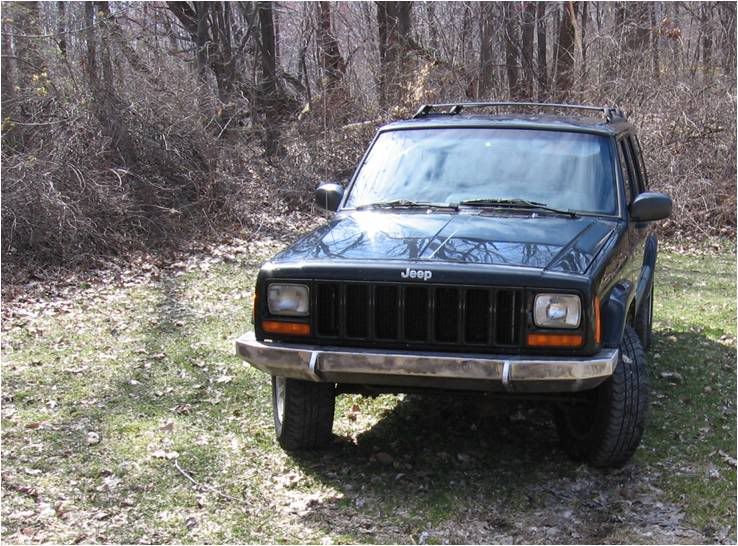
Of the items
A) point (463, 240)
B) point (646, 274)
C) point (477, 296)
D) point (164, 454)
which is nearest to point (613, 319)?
point (477, 296)

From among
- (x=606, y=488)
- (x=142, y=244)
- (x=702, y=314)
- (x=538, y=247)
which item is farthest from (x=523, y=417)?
(x=142, y=244)

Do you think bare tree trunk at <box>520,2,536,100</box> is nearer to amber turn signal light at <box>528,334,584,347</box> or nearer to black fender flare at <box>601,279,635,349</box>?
black fender flare at <box>601,279,635,349</box>

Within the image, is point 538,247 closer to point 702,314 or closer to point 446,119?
point 446,119

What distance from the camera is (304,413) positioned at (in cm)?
484

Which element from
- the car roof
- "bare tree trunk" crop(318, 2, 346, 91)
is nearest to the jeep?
the car roof

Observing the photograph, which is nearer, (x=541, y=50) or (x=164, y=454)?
(x=164, y=454)

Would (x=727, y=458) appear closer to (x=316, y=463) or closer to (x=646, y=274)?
(x=646, y=274)

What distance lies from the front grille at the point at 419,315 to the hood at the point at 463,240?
156 mm

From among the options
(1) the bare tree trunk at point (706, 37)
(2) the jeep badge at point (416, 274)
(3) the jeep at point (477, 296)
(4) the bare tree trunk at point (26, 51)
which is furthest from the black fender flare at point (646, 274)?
(1) the bare tree trunk at point (706, 37)

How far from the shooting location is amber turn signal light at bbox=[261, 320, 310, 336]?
4348 millimetres

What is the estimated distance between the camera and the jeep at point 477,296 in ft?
13.3

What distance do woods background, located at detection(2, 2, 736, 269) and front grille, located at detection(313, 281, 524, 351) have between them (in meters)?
6.88

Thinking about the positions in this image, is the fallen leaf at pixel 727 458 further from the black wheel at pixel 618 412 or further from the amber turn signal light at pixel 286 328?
the amber turn signal light at pixel 286 328

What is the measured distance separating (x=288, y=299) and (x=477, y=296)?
951 mm
